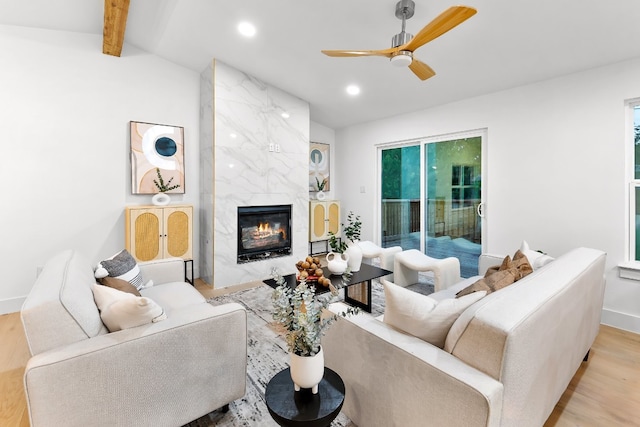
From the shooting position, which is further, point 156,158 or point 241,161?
point 241,161

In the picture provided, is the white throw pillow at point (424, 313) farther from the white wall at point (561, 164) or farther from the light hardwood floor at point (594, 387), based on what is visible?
the white wall at point (561, 164)

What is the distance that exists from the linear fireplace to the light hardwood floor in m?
2.31

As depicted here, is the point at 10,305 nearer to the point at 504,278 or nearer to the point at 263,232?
the point at 263,232

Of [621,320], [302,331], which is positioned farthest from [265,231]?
[621,320]

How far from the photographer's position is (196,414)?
1570mm

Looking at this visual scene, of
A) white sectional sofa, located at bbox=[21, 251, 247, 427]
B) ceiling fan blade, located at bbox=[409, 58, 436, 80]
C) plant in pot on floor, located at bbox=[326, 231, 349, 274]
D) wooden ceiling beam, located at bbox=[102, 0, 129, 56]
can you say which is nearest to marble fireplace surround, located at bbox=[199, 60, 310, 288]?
wooden ceiling beam, located at bbox=[102, 0, 129, 56]

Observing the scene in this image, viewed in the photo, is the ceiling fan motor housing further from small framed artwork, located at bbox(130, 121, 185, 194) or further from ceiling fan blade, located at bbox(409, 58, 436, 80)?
small framed artwork, located at bbox(130, 121, 185, 194)

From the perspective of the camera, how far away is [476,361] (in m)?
1.17

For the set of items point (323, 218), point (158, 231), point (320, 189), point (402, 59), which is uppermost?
point (402, 59)

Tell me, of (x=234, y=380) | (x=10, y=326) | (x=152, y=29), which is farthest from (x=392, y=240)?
(x=10, y=326)

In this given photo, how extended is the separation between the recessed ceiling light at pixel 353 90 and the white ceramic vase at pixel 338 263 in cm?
233

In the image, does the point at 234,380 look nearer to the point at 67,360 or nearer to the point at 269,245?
the point at 67,360

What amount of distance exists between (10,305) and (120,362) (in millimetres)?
3113

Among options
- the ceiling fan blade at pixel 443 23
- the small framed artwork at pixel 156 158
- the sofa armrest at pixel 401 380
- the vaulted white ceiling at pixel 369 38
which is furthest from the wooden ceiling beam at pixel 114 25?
the sofa armrest at pixel 401 380
